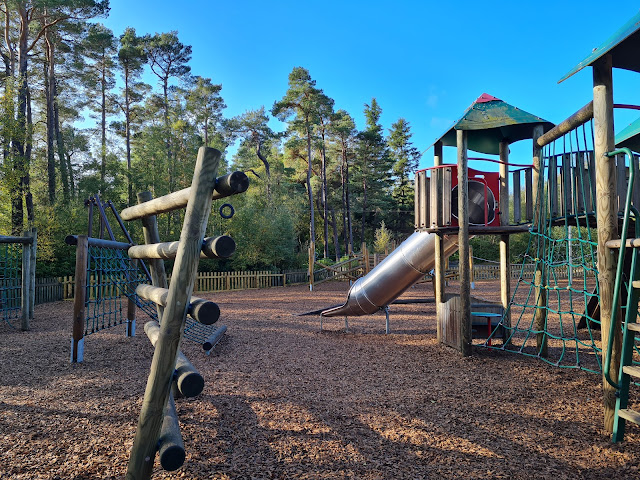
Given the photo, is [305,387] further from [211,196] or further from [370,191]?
[370,191]

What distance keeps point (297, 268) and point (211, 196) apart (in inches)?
897

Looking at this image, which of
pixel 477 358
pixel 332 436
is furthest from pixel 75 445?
pixel 477 358

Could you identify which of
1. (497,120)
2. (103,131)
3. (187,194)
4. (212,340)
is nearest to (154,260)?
(187,194)

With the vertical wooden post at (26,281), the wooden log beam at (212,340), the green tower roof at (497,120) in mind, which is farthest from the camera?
the vertical wooden post at (26,281)

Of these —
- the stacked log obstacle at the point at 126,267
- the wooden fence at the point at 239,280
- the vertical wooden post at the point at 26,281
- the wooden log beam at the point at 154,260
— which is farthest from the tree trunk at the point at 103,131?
Result: the wooden log beam at the point at 154,260

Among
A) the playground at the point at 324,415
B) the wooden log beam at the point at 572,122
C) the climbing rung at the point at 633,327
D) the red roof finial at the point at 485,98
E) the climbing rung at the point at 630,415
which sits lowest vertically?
the playground at the point at 324,415

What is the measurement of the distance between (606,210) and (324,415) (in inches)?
120

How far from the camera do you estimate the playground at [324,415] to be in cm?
279

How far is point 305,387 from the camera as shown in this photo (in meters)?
4.61

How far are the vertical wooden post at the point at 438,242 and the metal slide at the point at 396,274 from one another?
297 millimetres

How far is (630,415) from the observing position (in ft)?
9.73

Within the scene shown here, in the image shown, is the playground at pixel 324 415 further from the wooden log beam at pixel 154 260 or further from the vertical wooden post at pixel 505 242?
the wooden log beam at pixel 154 260

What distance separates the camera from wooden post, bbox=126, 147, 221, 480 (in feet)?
7.04

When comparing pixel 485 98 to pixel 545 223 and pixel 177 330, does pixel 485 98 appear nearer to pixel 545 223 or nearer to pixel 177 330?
pixel 545 223
